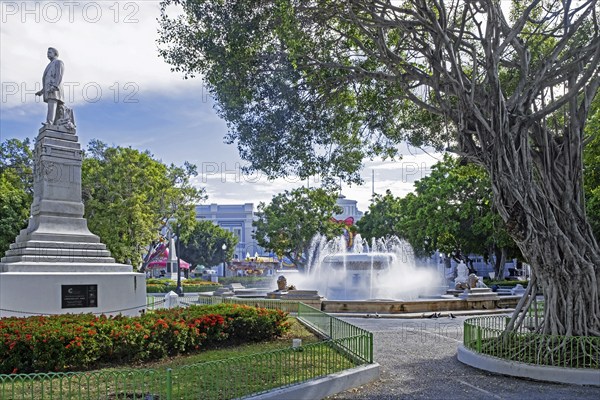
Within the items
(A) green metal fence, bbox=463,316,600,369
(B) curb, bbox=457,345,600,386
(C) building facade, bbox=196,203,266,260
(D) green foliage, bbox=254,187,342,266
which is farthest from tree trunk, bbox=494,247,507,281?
(C) building facade, bbox=196,203,266,260

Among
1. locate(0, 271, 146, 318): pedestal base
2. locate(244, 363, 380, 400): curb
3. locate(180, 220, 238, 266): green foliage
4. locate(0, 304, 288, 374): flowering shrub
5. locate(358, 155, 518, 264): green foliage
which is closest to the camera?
locate(244, 363, 380, 400): curb

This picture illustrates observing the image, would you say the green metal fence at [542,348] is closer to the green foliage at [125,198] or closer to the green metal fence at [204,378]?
the green metal fence at [204,378]

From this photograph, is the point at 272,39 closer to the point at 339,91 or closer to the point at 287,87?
the point at 287,87

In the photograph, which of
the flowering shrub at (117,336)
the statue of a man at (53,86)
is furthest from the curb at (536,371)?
the statue of a man at (53,86)

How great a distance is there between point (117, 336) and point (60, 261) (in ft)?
17.7

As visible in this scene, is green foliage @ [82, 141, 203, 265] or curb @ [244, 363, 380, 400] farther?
green foliage @ [82, 141, 203, 265]

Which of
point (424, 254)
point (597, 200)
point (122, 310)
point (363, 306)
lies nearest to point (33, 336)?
point (122, 310)

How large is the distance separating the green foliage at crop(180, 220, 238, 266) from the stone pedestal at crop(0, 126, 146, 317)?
5487 cm

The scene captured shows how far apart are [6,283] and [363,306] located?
39.4 feet

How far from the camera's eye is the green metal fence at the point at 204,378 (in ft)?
24.1

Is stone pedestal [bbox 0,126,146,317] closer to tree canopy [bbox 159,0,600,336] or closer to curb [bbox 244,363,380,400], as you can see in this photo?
tree canopy [bbox 159,0,600,336]

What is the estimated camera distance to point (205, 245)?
72.5 metres

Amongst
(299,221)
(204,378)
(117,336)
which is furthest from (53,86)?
(299,221)

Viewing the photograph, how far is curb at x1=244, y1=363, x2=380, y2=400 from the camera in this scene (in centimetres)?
800
